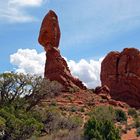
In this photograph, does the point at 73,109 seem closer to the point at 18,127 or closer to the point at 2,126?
the point at 18,127

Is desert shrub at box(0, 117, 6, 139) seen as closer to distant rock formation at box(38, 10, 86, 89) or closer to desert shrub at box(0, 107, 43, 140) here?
desert shrub at box(0, 107, 43, 140)

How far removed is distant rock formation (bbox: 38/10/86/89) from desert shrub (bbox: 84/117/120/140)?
3315 centimetres

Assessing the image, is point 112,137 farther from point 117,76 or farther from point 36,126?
point 117,76

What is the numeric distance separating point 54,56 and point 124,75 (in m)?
17.8

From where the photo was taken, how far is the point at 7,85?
37438 mm

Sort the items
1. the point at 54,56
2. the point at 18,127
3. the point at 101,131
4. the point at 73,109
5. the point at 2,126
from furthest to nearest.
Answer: the point at 54,56
the point at 73,109
the point at 18,127
the point at 101,131
the point at 2,126

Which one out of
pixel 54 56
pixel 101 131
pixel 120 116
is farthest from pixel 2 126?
pixel 54 56

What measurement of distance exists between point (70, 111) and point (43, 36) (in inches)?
731

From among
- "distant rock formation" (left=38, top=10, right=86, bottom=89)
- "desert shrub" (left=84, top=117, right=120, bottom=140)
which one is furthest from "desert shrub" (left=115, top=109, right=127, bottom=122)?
"desert shrub" (left=84, top=117, right=120, bottom=140)

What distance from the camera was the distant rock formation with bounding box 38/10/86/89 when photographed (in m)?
65.2

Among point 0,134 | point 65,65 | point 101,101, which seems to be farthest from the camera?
point 65,65

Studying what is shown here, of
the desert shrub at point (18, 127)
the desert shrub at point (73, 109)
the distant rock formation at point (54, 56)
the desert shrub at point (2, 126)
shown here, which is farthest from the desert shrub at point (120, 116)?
the desert shrub at point (2, 126)

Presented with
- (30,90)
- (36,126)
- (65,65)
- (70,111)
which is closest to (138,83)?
(65,65)

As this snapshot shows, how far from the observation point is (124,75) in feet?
261
